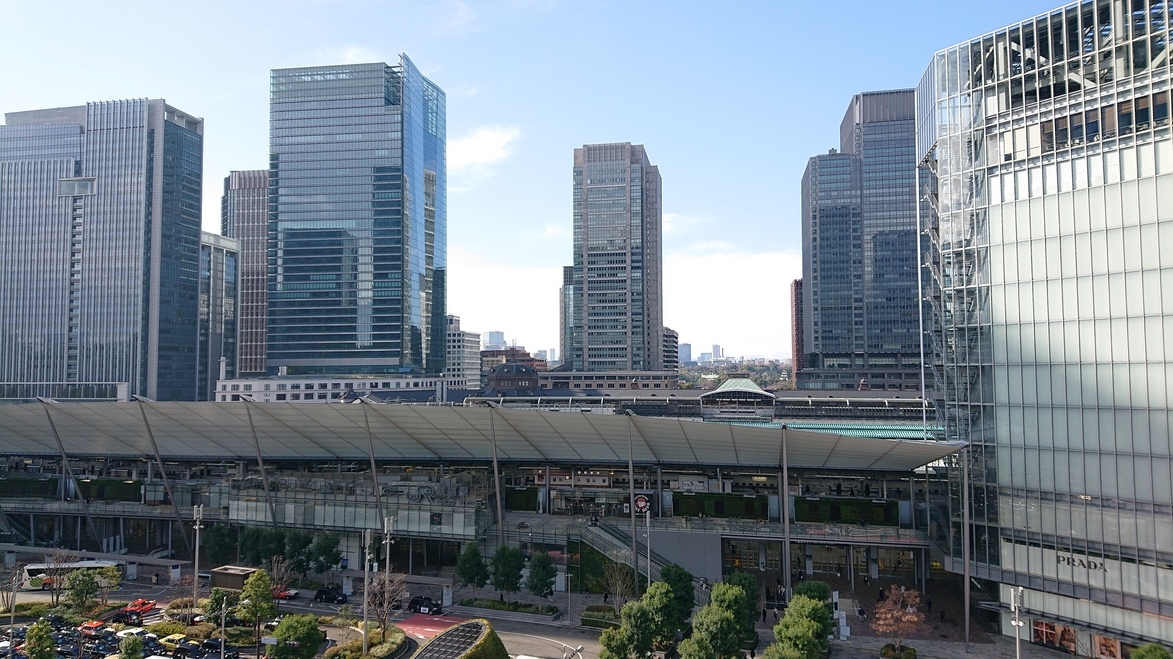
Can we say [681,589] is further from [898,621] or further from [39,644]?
[39,644]

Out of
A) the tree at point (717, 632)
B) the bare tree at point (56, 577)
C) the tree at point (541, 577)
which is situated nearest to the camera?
the tree at point (717, 632)

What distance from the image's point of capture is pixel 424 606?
155 ft

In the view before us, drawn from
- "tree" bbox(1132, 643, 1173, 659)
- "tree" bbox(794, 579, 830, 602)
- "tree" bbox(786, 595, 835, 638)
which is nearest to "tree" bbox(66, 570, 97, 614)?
"tree" bbox(786, 595, 835, 638)

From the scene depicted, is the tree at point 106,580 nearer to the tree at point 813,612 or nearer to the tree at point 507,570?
the tree at point 507,570

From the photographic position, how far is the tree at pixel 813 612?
114ft

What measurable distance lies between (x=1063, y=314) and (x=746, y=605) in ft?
75.1

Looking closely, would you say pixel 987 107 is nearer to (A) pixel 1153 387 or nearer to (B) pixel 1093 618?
(A) pixel 1153 387

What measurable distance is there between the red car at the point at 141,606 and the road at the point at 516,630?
60cm

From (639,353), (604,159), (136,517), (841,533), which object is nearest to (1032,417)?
(841,533)

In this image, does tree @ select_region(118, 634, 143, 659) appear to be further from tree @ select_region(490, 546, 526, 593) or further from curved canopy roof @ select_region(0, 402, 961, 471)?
tree @ select_region(490, 546, 526, 593)

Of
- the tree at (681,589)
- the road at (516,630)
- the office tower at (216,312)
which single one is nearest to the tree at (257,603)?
the road at (516,630)

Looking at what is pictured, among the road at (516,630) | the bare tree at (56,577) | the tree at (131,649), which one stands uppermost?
the tree at (131,649)

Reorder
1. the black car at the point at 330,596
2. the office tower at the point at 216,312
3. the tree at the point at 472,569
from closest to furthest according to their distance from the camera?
1. the tree at the point at 472,569
2. the black car at the point at 330,596
3. the office tower at the point at 216,312

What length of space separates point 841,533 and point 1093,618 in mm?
15143
